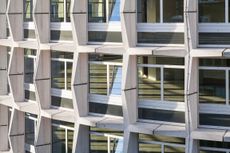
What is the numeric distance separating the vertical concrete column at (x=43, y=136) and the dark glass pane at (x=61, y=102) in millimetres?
780

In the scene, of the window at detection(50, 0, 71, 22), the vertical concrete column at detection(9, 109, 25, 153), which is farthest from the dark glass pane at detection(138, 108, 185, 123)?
the vertical concrete column at detection(9, 109, 25, 153)

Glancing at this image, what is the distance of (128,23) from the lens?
1880 cm

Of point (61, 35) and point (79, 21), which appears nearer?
point (79, 21)

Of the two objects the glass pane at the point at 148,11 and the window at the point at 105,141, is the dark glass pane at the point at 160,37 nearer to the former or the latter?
the glass pane at the point at 148,11

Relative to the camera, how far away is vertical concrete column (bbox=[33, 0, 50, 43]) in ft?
70.2

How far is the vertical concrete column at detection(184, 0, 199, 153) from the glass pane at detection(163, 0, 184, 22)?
2.82 ft

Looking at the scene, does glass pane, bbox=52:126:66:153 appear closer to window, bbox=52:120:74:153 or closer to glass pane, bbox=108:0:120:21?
window, bbox=52:120:74:153

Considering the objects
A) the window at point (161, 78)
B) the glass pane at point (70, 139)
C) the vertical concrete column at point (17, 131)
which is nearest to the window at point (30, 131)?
the vertical concrete column at point (17, 131)

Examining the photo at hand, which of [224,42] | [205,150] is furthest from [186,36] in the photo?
[205,150]

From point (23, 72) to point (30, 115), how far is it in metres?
1.87

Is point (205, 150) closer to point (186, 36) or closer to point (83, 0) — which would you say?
point (186, 36)

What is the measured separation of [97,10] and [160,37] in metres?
2.84

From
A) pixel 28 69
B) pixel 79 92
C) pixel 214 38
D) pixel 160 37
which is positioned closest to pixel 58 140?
pixel 79 92

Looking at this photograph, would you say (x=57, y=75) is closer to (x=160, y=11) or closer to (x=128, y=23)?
(x=128, y=23)
